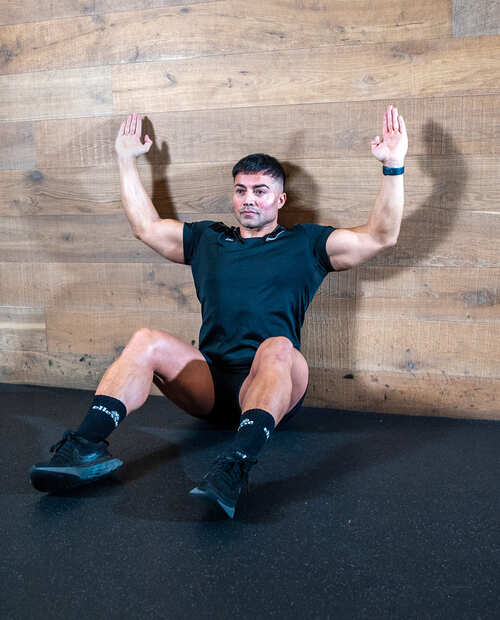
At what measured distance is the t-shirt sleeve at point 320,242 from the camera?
6.86 ft

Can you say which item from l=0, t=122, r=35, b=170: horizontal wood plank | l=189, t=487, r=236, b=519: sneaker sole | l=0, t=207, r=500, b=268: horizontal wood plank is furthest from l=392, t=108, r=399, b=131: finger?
l=0, t=122, r=35, b=170: horizontal wood plank

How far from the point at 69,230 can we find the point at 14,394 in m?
0.79

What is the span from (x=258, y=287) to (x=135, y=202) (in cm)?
63

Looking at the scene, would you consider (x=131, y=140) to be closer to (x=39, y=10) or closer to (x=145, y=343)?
(x=39, y=10)

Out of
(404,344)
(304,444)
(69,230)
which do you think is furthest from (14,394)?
(404,344)

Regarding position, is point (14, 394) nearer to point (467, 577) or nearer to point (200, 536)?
point (200, 536)

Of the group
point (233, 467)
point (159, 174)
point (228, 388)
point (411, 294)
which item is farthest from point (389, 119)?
point (233, 467)

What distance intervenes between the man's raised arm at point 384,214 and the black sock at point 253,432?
2.28ft

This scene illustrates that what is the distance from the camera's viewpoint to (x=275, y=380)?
5.81ft

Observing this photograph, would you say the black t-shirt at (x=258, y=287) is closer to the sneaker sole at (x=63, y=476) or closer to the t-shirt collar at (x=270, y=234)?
the t-shirt collar at (x=270, y=234)

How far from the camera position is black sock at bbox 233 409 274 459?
161 centimetres

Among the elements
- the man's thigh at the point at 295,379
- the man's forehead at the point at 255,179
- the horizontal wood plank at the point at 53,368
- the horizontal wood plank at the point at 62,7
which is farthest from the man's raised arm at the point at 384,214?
the horizontal wood plank at the point at 53,368

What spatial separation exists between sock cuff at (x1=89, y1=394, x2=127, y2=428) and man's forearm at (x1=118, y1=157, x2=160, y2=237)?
0.79 metres

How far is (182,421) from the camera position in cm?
231
